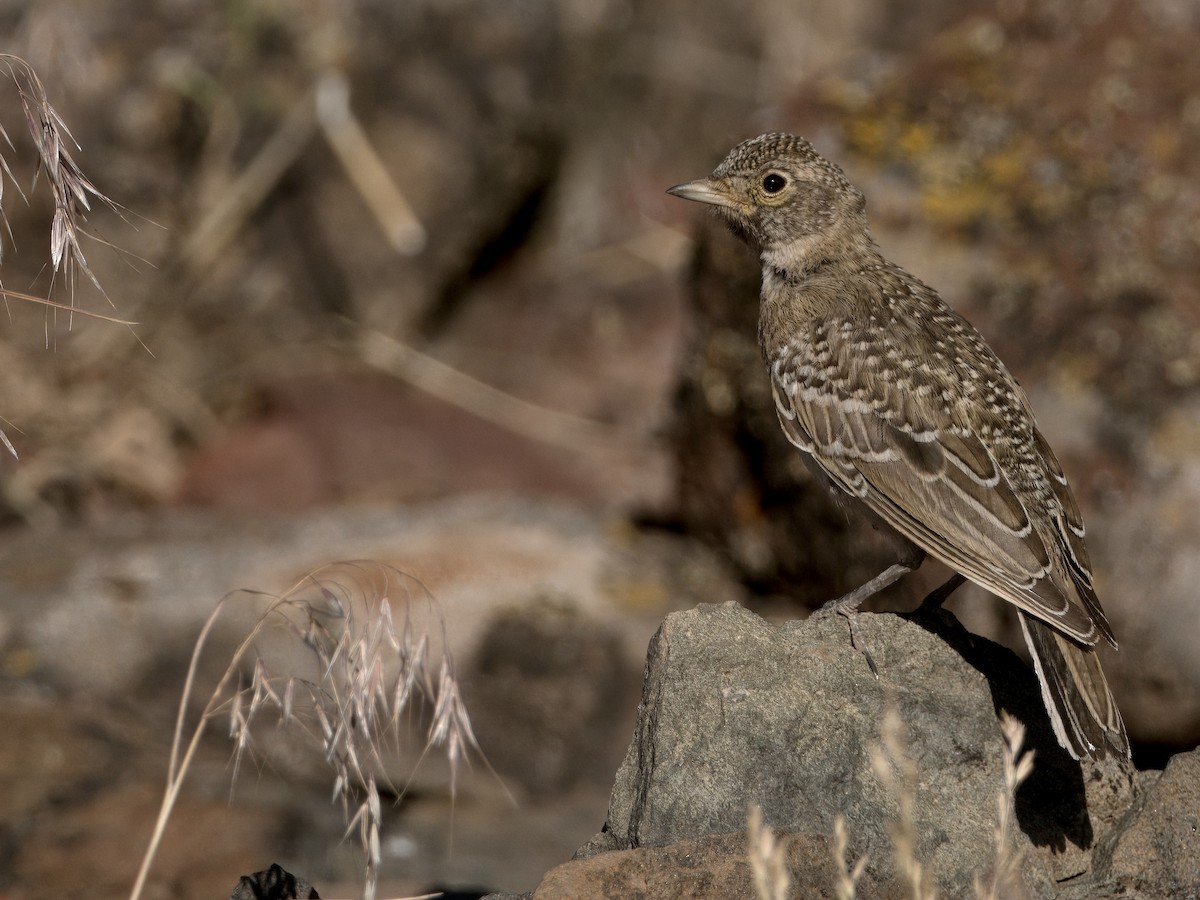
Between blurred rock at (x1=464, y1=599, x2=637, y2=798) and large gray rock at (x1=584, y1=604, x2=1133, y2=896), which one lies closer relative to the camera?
large gray rock at (x1=584, y1=604, x2=1133, y2=896)

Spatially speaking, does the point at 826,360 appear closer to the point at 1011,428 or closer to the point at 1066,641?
the point at 1011,428

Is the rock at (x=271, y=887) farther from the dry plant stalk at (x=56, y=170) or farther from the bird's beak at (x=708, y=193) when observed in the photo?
the bird's beak at (x=708, y=193)

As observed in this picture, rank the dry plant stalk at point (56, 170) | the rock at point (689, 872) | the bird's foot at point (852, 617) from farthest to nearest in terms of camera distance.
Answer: the bird's foot at point (852, 617)
the rock at point (689, 872)
the dry plant stalk at point (56, 170)

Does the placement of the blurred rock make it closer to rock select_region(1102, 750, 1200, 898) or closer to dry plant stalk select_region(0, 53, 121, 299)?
rock select_region(1102, 750, 1200, 898)

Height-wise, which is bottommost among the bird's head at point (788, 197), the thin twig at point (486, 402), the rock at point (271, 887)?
the rock at point (271, 887)

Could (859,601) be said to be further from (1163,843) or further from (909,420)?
(1163,843)

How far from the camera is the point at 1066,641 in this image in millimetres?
4809

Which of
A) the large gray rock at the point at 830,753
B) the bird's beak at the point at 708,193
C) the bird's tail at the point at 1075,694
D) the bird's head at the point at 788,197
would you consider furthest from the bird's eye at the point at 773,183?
the bird's tail at the point at 1075,694

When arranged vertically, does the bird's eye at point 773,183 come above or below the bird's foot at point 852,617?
above

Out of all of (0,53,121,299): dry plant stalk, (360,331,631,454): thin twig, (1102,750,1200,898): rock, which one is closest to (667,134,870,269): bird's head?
(1102,750,1200,898): rock

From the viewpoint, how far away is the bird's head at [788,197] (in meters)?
6.12

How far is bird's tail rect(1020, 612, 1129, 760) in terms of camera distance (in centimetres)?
455

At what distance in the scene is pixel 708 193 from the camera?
20.3 feet

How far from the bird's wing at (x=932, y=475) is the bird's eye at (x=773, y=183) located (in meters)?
0.69
